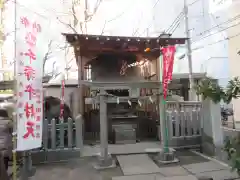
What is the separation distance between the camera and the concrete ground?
5598mm

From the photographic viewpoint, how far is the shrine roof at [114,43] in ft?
22.6

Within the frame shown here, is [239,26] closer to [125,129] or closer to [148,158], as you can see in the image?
[125,129]

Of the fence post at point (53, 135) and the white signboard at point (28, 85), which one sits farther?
the fence post at point (53, 135)

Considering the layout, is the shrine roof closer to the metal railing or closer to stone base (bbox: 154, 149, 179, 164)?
the metal railing

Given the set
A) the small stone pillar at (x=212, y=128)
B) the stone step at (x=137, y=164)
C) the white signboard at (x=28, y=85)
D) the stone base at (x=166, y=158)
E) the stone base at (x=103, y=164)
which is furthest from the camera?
the small stone pillar at (x=212, y=128)

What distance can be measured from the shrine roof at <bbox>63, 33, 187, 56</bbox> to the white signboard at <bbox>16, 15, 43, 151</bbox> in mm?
2394

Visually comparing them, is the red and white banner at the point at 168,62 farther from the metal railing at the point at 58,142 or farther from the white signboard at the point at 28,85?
the white signboard at the point at 28,85

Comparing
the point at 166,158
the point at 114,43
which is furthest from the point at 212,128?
the point at 114,43

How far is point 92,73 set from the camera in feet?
30.9

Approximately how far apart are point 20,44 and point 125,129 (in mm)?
6419

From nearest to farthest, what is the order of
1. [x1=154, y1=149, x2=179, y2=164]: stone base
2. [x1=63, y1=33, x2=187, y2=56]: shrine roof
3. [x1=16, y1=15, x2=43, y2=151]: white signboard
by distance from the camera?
[x1=16, y1=15, x2=43, y2=151]: white signboard < [x1=154, y1=149, x2=179, y2=164]: stone base < [x1=63, y1=33, x2=187, y2=56]: shrine roof

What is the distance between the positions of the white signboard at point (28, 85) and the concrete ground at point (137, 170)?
210cm

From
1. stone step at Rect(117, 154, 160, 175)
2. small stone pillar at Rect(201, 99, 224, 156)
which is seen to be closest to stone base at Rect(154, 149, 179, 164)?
stone step at Rect(117, 154, 160, 175)

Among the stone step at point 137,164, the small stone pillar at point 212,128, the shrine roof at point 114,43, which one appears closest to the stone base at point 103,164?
the stone step at point 137,164
